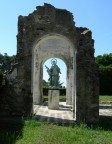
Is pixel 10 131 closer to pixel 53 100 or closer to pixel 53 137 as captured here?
pixel 53 137

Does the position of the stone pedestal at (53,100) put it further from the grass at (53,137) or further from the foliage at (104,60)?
the foliage at (104,60)

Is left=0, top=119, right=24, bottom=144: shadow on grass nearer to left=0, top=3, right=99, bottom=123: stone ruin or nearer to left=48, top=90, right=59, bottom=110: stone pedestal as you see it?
left=0, top=3, right=99, bottom=123: stone ruin

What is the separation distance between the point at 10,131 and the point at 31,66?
14.3 feet

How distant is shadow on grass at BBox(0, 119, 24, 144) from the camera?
8.61m

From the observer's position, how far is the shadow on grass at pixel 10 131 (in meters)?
8.61

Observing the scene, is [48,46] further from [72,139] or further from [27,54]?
[72,139]

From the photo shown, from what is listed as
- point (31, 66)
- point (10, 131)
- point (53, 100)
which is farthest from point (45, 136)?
point (53, 100)

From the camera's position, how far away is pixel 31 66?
1409 cm

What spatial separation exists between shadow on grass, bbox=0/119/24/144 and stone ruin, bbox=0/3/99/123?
3.88ft

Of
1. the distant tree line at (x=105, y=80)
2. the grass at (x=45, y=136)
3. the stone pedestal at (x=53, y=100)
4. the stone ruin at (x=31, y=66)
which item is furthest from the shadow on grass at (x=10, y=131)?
the distant tree line at (x=105, y=80)

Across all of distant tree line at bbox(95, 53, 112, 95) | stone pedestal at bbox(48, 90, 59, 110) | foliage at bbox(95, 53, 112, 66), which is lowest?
stone pedestal at bbox(48, 90, 59, 110)

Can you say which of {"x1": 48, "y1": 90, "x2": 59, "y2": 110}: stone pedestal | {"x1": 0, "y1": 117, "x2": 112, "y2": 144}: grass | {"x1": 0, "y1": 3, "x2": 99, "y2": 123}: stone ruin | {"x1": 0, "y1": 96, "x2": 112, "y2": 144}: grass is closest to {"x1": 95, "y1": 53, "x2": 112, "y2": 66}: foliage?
{"x1": 48, "y1": 90, "x2": 59, "y2": 110}: stone pedestal

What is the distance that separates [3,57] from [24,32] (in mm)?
39785

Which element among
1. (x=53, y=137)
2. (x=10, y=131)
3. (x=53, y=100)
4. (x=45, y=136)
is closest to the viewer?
(x=53, y=137)
